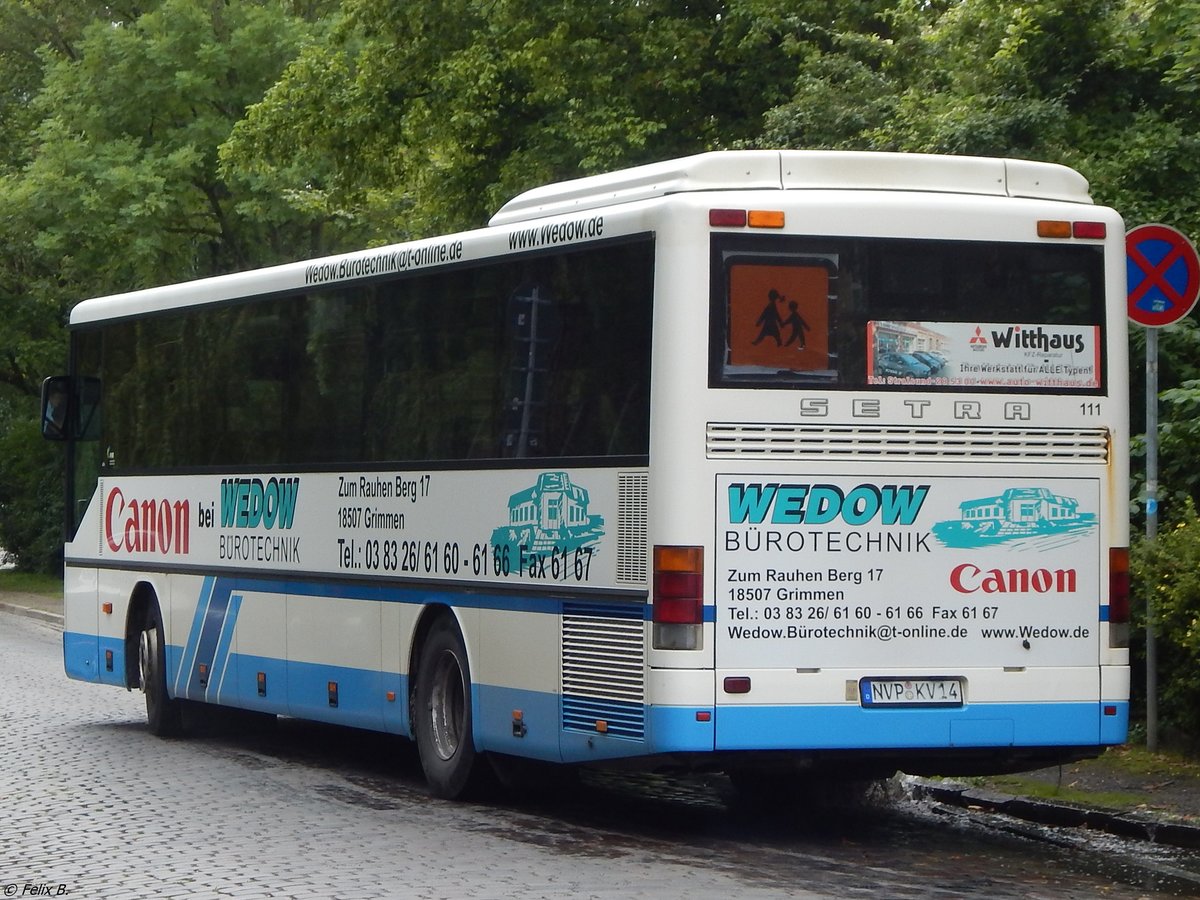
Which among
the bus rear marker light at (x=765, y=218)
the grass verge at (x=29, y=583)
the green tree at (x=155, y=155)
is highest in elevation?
the green tree at (x=155, y=155)

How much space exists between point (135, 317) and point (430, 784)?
5919mm

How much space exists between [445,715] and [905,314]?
377 cm

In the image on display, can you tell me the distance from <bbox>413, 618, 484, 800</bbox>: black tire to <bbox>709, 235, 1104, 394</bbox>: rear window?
2.92 m

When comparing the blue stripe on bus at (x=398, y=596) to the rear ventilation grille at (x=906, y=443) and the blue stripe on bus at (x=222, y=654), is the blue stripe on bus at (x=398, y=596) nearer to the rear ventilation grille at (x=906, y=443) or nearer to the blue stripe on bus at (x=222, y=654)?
the blue stripe on bus at (x=222, y=654)

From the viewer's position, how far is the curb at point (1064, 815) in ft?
33.6

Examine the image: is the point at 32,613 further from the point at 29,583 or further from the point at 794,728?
the point at 794,728

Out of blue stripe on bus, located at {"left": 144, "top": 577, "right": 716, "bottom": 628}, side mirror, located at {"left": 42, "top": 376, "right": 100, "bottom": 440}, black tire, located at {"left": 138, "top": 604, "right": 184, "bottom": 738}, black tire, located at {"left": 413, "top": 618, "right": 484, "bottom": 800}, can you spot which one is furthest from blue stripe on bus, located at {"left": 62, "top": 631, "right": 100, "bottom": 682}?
black tire, located at {"left": 413, "top": 618, "right": 484, "bottom": 800}

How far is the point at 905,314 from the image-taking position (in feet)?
33.2

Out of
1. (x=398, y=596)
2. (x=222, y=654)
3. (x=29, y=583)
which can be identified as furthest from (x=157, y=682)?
(x=29, y=583)

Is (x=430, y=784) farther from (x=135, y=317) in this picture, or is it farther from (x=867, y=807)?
(x=135, y=317)

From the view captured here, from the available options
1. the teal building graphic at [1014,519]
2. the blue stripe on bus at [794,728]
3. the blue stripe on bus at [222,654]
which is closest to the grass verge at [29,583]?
the blue stripe on bus at [222,654]

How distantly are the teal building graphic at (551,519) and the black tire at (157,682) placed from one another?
5.38 meters

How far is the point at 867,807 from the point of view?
1189cm

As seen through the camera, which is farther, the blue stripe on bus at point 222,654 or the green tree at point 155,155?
the green tree at point 155,155
